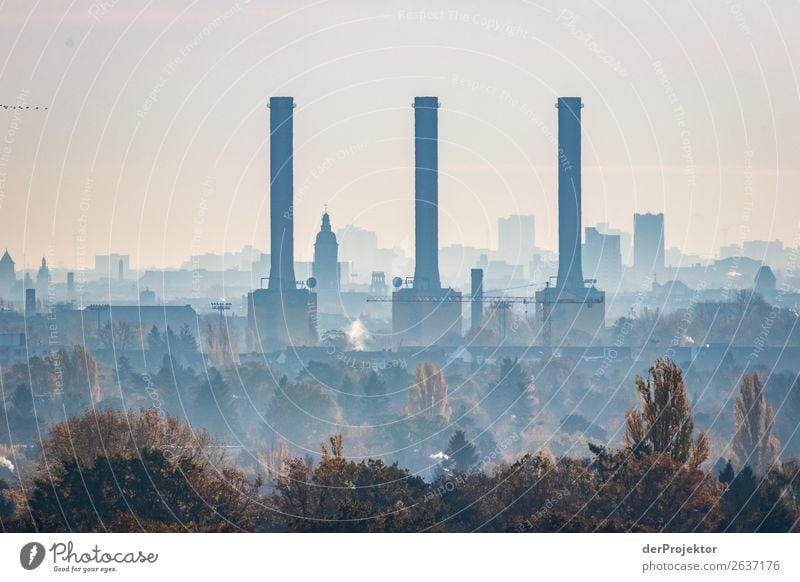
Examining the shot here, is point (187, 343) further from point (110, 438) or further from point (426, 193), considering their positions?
point (110, 438)

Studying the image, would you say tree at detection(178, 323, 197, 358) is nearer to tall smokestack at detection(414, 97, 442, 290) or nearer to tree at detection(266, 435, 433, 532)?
tall smokestack at detection(414, 97, 442, 290)

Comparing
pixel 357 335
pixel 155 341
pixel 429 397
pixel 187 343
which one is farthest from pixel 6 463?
pixel 357 335

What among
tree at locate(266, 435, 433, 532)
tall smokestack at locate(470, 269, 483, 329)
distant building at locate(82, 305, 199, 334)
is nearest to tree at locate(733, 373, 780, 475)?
tree at locate(266, 435, 433, 532)

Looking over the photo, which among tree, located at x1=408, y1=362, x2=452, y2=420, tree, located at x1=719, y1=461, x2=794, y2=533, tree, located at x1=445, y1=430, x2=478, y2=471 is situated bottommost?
tree, located at x1=445, y1=430, x2=478, y2=471

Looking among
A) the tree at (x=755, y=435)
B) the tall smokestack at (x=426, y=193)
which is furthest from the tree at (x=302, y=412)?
the tree at (x=755, y=435)

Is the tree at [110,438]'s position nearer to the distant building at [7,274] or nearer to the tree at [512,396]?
the tree at [512,396]
